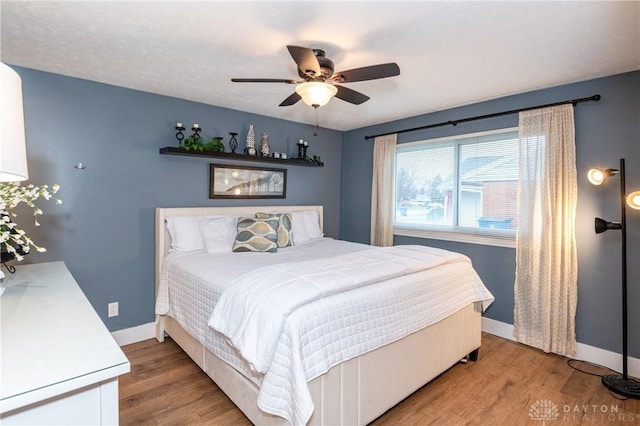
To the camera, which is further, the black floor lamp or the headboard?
the headboard

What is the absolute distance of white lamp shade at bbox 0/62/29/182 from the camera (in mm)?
969

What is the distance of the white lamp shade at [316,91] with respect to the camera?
7.02ft

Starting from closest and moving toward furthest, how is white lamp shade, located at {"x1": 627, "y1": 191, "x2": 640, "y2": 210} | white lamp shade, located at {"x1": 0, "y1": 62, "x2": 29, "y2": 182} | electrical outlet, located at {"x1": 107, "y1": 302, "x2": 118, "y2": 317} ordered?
white lamp shade, located at {"x1": 0, "y1": 62, "x2": 29, "y2": 182}, white lamp shade, located at {"x1": 627, "y1": 191, "x2": 640, "y2": 210}, electrical outlet, located at {"x1": 107, "y1": 302, "x2": 118, "y2": 317}

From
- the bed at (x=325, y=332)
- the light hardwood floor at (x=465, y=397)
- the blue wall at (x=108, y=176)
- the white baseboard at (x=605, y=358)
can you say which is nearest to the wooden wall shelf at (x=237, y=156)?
the blue wall at (x=108, y=176)

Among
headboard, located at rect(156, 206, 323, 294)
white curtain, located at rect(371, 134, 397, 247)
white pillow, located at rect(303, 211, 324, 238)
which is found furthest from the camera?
white curtain, located at rect(371, 134, 397, 247)

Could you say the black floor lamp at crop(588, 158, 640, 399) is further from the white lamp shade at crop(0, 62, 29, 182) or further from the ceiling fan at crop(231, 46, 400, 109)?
the white lamp shade at crop(0, 62, 29, 182)

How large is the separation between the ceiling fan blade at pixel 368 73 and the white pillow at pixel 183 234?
1977 millimetres

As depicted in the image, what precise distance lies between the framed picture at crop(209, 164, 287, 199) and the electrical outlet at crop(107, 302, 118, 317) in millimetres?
1371

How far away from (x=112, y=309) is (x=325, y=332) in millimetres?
2377

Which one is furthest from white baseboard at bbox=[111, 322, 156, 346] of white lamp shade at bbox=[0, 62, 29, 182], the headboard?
white lamp shade at bbox=[0, 62, 29, 182]

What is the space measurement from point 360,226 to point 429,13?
3.20 m

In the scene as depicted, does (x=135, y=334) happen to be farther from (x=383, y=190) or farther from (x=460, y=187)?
(x=460, y=187)

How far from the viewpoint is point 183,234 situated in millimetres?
3123

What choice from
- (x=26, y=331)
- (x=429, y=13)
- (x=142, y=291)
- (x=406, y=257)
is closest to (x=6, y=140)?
(x=26, y=331)
